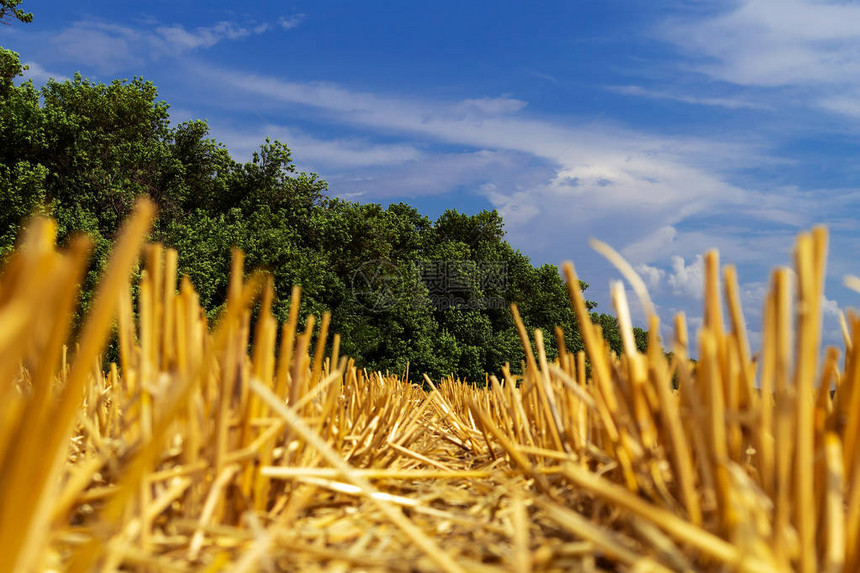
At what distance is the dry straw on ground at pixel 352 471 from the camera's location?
554mm

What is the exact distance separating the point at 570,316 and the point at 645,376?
69.1 feet

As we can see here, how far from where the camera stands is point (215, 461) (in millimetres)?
926

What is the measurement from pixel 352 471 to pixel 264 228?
16.0m

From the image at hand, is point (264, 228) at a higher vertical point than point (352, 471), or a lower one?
higher

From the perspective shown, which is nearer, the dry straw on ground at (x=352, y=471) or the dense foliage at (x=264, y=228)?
the dry straw on ground at (x=352, y=471)

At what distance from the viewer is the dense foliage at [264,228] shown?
1381cm

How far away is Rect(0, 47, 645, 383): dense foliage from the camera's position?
13.8 meters

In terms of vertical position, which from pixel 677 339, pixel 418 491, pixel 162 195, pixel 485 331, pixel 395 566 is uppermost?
pixel 162 195

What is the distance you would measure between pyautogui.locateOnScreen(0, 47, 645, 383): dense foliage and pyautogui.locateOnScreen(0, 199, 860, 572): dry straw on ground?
43.1 ft

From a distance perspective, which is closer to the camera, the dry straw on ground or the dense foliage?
the dry straw on ground

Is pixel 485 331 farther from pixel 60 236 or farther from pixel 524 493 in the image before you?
pixel 524 493

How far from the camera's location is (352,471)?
896mm

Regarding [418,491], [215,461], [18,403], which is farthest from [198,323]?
[418,491]

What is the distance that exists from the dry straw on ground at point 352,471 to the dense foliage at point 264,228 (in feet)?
43.1
